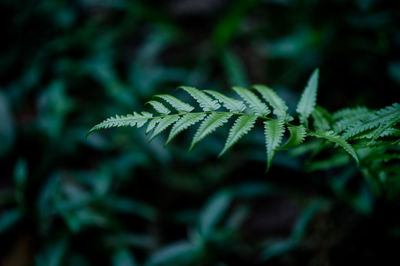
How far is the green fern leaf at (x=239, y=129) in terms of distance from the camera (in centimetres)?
92

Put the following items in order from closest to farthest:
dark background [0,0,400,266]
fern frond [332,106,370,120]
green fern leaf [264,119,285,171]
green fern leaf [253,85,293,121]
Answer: green fern leaf [264,119,285,171], green fern leaf [253,85,293,121], fern frond [332,106,370,120], dark background [0,0,400,266]

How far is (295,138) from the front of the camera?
94cm

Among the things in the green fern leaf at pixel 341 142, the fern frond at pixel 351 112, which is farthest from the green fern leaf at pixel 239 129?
the fern frond at pixel 351 112

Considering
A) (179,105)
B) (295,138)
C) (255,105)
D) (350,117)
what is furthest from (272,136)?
(350,117)

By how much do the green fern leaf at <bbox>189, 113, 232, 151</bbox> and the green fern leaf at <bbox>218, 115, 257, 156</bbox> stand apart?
0.04 meters

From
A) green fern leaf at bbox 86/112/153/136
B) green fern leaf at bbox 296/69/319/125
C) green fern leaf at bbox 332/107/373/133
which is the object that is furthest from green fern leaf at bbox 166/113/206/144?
green fern leaf at bbox 332/107/373/133

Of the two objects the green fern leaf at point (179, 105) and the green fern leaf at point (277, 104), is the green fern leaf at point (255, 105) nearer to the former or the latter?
the green fern leaf at point (277, 104)

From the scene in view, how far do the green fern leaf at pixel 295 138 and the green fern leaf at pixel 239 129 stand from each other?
0.41 ft

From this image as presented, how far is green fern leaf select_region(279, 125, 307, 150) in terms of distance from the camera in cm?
92

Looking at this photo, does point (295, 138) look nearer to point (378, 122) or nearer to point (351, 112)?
point (378, 122)

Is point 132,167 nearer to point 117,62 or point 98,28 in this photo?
point 117,62

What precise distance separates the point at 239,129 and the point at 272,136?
107mm

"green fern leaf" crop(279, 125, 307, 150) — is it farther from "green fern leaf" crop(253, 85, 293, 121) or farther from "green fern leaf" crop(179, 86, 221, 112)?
"green fern leaf" crop(179, 86, 221, 112)

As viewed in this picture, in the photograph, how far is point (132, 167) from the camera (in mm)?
2451
